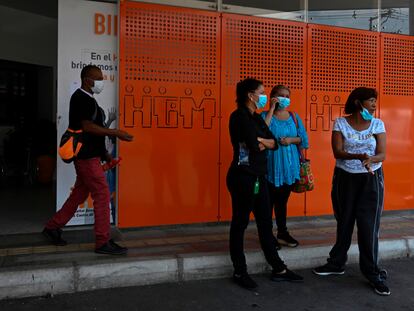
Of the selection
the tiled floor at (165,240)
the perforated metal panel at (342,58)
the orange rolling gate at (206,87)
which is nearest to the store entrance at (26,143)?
the tiled floor at (165,240)

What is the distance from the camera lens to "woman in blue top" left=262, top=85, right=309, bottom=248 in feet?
17.2

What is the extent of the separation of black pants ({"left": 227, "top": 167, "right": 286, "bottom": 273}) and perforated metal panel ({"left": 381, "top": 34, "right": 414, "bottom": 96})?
3.81 meters

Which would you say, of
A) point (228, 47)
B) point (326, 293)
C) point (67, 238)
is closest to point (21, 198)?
point (67, 238)

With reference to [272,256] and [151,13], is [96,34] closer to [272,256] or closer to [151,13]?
[151,13]

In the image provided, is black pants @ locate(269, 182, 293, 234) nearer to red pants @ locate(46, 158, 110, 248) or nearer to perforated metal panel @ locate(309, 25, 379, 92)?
red pants @ locate(46, 158, 110, 248)

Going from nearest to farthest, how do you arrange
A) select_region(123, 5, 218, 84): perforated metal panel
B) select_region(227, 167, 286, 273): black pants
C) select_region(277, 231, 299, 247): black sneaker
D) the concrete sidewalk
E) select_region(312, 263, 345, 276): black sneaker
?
the concrete sidewalk → select_region(227, 167, 286, 273): black pants → select_region(312, 263, 345, 276): black sneaker → select_region(277, 231, 299, 247): black sneaker → select_region(123, 5, 218, 84): perforated metal panel

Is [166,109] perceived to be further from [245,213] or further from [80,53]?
[245,213]

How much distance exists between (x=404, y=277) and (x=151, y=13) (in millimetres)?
4229

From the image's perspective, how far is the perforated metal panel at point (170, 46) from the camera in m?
6.04

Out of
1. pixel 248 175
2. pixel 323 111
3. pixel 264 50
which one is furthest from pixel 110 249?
pixel 323 111

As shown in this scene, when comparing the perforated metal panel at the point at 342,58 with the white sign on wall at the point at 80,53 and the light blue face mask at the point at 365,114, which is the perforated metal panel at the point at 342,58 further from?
the white sign on wall at the point at 80,53

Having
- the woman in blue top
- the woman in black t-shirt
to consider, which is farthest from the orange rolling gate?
the woman in black t-shirt

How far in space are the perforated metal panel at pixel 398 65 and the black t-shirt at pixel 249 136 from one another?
12.0ft

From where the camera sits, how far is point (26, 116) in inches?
460
